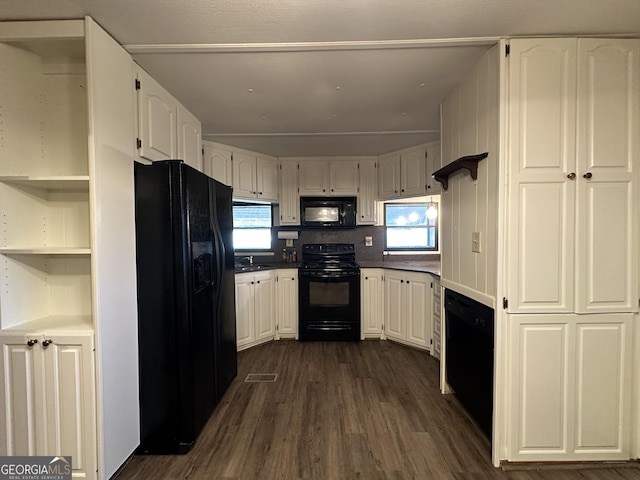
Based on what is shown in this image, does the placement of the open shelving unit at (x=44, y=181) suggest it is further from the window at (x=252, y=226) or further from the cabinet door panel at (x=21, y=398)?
the window at (x=252, y=226)

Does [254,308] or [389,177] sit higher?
[389,177]

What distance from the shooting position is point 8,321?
59.6 inches

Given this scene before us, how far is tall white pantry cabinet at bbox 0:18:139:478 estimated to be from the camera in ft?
4.80

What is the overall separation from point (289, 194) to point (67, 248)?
2.62 metres

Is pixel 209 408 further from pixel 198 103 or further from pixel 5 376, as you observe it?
pixel 198 103

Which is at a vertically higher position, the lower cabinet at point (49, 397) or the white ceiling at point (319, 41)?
the white ceiling at point (319, 41)

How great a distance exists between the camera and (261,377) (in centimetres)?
268

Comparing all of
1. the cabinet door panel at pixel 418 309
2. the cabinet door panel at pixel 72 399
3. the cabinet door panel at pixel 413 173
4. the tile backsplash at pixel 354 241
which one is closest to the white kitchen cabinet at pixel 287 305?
the tile backsplash at pixel 354 241

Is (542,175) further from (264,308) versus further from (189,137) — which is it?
(264,308)

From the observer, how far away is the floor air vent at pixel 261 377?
2.62 m

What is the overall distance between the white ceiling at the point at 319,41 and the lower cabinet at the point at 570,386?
1582 millimetres

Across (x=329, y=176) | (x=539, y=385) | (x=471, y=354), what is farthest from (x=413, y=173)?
(x=539, y=385)

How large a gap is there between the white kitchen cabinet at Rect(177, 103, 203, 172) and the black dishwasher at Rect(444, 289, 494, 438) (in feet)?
7.92

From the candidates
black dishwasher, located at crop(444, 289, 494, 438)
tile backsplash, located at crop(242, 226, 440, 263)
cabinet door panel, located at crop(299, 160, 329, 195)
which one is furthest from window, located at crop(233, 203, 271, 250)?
black dishwasher, located at crop(444, 289, 494, 438)
